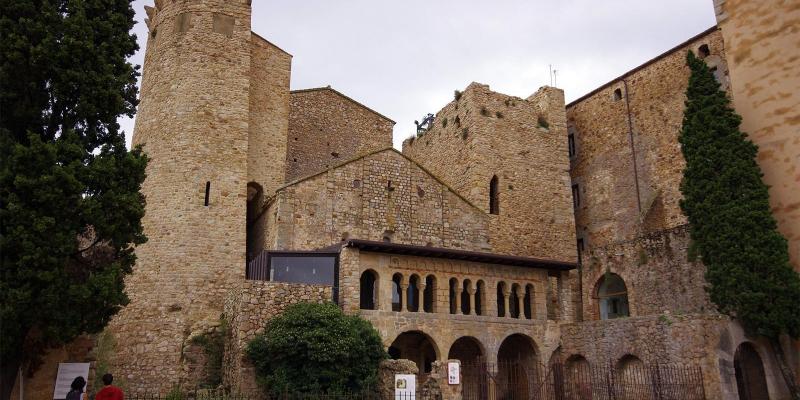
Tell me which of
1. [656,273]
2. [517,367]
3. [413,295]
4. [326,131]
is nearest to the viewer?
[413,295]

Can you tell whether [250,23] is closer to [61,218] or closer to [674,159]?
[61,218]

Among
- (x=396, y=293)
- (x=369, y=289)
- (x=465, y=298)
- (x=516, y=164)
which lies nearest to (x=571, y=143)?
(x=516, y=164)

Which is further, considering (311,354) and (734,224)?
(734,224)

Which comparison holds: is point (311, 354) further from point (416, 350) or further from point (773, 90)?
point (773, 90)

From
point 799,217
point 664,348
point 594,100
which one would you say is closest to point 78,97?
point 664,348

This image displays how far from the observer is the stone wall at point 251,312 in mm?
16938

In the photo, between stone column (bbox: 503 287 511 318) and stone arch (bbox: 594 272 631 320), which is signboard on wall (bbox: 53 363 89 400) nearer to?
stone column (bbox: 503 287 511 318)

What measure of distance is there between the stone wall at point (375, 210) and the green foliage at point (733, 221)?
867 cm

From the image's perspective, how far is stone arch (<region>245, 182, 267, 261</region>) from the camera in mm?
23594

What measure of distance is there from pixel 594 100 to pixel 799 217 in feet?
50.1

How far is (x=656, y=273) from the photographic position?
77.4ft

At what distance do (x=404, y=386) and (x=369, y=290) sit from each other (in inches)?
159

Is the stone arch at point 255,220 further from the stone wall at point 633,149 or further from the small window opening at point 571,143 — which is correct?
the small window opening at point 571,143

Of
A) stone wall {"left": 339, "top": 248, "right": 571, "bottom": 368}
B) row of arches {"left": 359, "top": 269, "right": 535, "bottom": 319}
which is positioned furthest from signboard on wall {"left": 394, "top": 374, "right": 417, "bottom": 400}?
row of arches {"left": 359, "top": 269, "right": 535, "bottom": 319}
